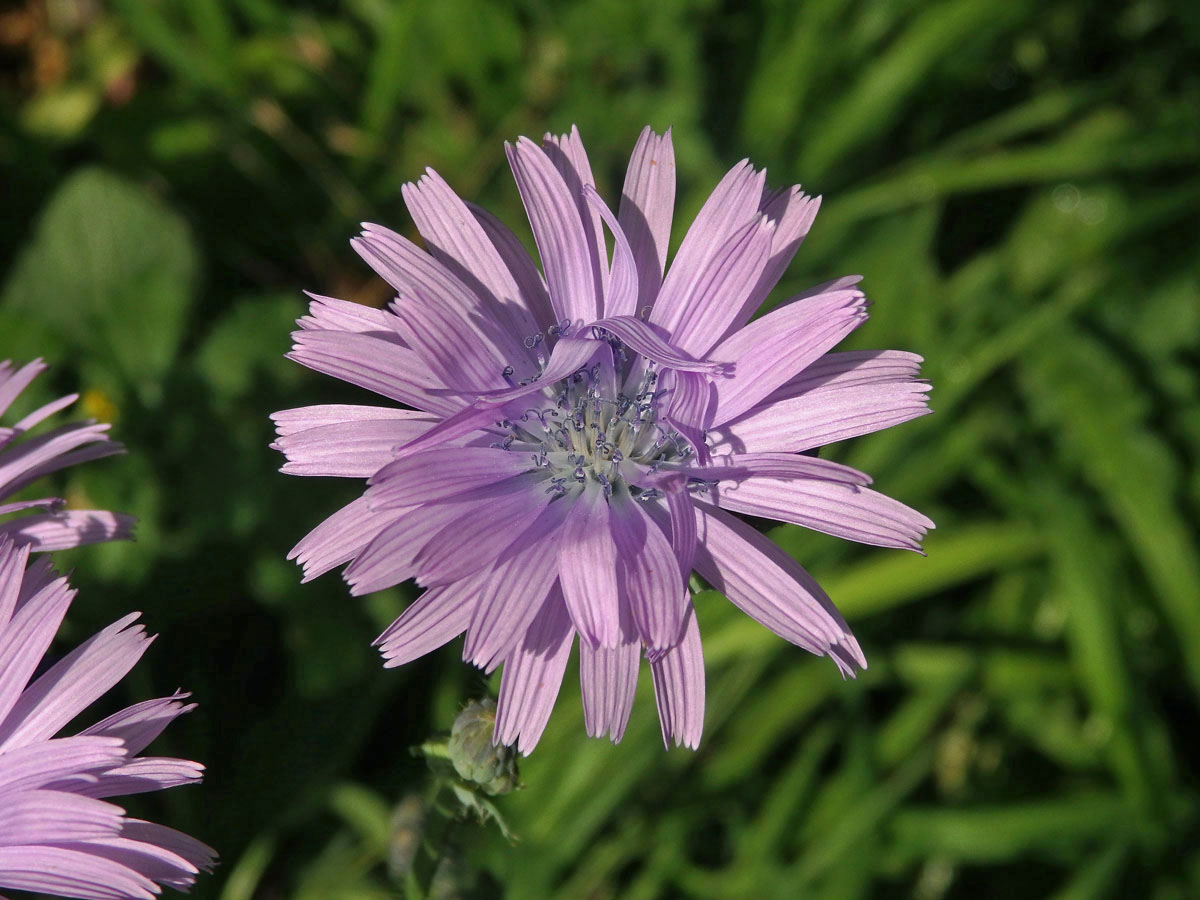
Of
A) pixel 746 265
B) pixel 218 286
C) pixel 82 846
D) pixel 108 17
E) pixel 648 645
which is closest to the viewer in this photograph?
pixel 648 645

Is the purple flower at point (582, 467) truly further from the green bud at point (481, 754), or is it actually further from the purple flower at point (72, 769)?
the purple flower at point (72, 769)

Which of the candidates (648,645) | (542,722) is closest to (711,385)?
(648,645)

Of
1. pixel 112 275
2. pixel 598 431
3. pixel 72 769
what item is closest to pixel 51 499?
pixel 72 769

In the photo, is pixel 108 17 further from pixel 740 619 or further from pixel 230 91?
pixel 740 619

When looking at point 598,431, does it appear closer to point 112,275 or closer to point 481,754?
point 481,754

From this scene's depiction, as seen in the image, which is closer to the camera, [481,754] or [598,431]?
[481,754]
